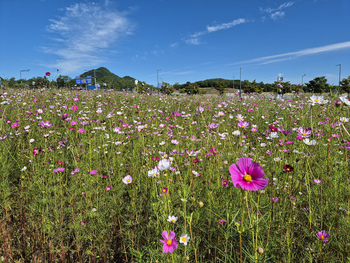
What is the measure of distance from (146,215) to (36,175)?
101 centimetres

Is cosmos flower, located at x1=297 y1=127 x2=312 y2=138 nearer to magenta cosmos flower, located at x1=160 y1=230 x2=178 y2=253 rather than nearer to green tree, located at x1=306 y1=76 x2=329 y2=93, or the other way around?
magenta cosmos flower, located at x1=160 y1=230 x2=178 y2=253

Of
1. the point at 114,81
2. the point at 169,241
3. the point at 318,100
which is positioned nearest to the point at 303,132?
Result: the point at 318,100

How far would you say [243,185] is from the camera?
67cm

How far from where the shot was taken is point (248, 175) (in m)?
0.72

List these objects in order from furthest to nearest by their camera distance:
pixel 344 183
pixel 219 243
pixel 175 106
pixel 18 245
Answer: pixel 175 106
pixel 344 183
pixel 18 245
pixel 219 243

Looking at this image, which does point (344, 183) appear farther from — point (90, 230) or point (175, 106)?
point (175, 106)

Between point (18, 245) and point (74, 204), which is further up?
point (74, 204)

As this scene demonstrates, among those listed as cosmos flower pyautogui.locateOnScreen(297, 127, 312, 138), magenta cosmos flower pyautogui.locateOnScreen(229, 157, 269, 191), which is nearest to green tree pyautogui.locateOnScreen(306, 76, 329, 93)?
cosmos flower pyautogui.locateOnScreen(297, 127, 312, 138)

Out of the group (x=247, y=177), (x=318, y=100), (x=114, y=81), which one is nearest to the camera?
(x=247, y=177)

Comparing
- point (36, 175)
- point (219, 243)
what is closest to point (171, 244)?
point (219, 243)

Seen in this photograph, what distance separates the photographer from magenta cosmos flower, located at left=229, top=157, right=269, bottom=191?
68 centimetres

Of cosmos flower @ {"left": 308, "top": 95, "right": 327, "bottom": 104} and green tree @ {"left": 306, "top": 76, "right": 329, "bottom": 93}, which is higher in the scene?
green tree @ {"left": 306, "top": 76, "right": 329, "bottom": 93}

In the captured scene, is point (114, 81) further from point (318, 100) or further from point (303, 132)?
point (318, 100)

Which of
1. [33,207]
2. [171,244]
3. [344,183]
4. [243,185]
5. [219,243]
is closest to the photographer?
[243,185]
